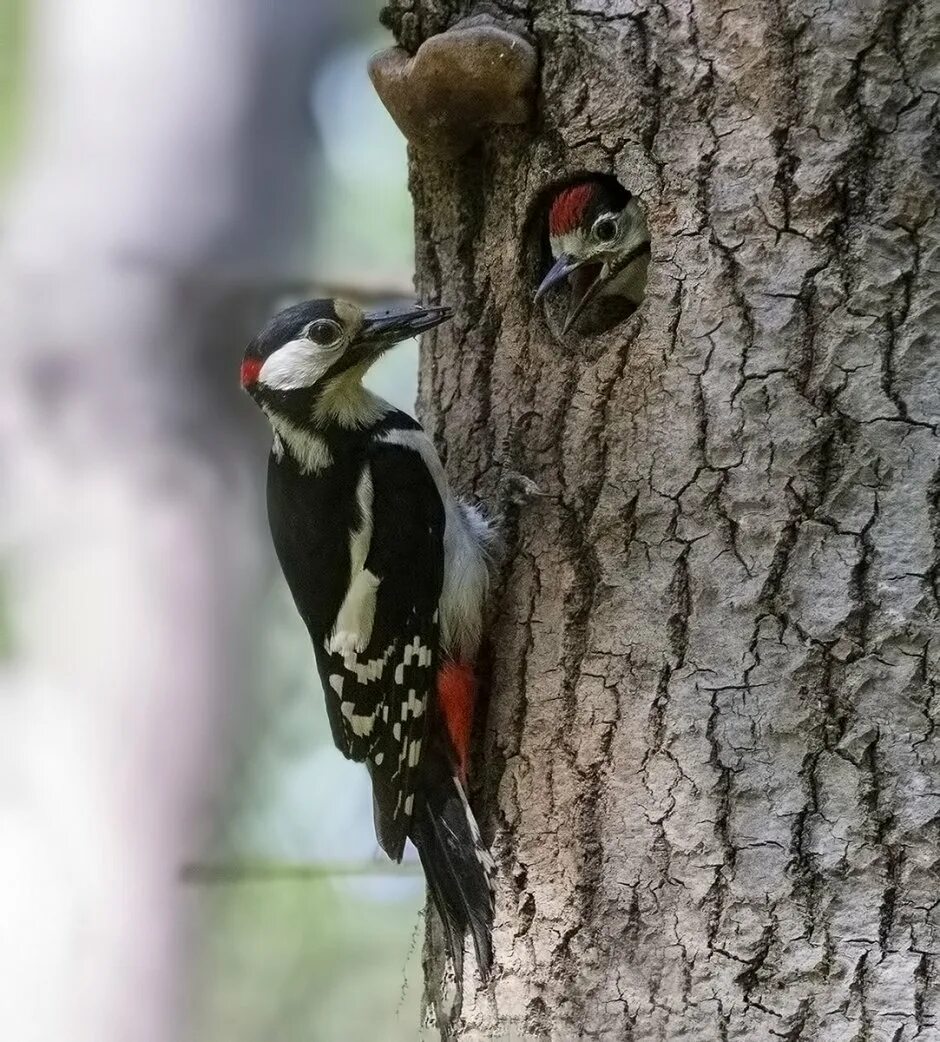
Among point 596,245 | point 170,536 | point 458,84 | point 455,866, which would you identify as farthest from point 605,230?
point 170,536

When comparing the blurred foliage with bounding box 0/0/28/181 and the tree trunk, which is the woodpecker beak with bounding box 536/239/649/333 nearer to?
the tree trunk

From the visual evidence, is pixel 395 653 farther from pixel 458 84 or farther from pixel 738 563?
pixel 458 84

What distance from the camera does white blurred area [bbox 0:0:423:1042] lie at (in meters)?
2.97

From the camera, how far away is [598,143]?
1.66 metres

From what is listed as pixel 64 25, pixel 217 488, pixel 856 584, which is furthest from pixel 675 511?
pixel 64 25

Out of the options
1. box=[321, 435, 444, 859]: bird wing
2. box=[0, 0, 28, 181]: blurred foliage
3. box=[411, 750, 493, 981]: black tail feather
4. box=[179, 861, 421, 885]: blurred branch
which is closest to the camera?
box=[411, 750, 493, 981]: black tail feather

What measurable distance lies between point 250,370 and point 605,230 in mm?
688

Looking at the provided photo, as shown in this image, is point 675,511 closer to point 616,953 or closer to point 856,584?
point 856,584

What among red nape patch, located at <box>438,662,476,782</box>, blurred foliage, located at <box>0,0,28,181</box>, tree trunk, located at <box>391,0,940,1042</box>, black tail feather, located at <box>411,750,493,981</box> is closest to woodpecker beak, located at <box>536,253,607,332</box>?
tree trunk, located at <box>391,0,940,1042</box>

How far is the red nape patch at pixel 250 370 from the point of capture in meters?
1.97

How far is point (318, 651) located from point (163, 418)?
142 centimetres

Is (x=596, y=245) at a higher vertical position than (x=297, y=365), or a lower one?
higher

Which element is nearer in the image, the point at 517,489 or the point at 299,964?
the point at 517,489

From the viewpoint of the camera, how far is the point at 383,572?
195 cm
